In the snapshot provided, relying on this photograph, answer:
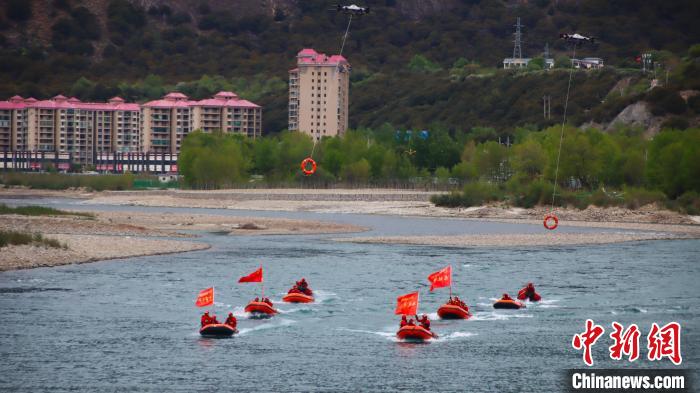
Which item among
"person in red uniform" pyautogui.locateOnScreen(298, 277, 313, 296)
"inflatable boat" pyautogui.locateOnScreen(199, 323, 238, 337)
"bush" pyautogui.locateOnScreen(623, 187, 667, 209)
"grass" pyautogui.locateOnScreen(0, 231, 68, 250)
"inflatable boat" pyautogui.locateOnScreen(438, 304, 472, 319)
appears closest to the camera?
"inflatable boat" pyautogui.locateOnScreen(199, 323, 238, 337)

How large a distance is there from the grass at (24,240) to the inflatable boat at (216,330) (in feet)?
102

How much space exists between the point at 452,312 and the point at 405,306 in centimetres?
734

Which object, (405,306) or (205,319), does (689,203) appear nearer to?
(405,306)

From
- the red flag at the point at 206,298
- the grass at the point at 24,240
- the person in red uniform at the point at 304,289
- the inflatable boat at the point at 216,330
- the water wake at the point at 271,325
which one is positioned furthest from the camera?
the grass at the point at 24,240

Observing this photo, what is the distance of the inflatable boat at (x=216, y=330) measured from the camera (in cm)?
5628

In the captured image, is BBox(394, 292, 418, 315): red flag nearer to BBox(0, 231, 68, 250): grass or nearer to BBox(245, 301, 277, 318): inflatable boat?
BBox(245, 301, 277, 318): inflatable boat

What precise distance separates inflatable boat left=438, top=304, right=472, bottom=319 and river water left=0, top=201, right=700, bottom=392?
3.29ft

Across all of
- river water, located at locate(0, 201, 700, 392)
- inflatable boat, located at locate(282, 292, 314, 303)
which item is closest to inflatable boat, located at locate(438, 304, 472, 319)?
river water, located at locate(0, 201, 700, 392)

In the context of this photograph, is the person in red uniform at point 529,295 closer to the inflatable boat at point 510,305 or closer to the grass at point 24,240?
the inflatable boat at point 510,305

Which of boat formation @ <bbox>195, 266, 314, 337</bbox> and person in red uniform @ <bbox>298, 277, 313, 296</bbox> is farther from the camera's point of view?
person in red uniform @ <bbox>298, 277, 313, 296</bbox>

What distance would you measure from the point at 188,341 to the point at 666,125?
473 feet

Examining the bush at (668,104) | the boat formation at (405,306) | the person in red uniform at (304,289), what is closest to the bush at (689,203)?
the bush at (668,104)

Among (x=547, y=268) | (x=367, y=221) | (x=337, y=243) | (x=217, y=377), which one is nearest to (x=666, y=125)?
(x=367, y=221)

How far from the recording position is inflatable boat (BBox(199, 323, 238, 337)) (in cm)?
5628
